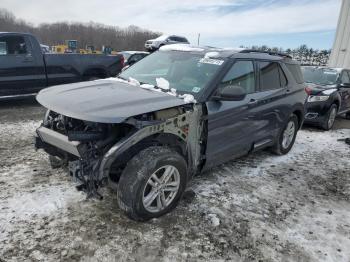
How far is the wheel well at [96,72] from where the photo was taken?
363 inches

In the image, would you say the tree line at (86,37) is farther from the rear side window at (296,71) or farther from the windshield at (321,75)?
the rear side window at (296,71)

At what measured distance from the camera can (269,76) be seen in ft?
15.7

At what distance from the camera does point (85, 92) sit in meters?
3.45

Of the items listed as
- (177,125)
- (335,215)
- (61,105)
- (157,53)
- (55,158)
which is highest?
(157,53)

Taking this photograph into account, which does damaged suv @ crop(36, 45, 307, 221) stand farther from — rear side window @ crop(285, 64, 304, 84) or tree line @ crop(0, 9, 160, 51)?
tree line @ crop(0, 9, 160, 51)

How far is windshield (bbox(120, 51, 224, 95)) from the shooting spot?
12.5 feet

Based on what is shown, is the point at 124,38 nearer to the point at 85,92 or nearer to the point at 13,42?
the point at 13,42

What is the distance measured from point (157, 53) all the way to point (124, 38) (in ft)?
198

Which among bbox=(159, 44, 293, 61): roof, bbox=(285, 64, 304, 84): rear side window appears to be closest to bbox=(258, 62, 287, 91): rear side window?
bbox=(159, 44, 293, 61): roof

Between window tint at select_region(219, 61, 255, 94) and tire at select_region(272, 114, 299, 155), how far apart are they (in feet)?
4.69

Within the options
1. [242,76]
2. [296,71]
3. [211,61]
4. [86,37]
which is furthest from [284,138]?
[86,37]

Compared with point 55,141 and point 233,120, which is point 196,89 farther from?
point 55,141

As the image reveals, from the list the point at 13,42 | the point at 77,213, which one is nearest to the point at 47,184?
the point at 77,213

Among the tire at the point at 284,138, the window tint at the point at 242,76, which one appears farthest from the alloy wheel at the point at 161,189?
the tire at the point at 284,138
